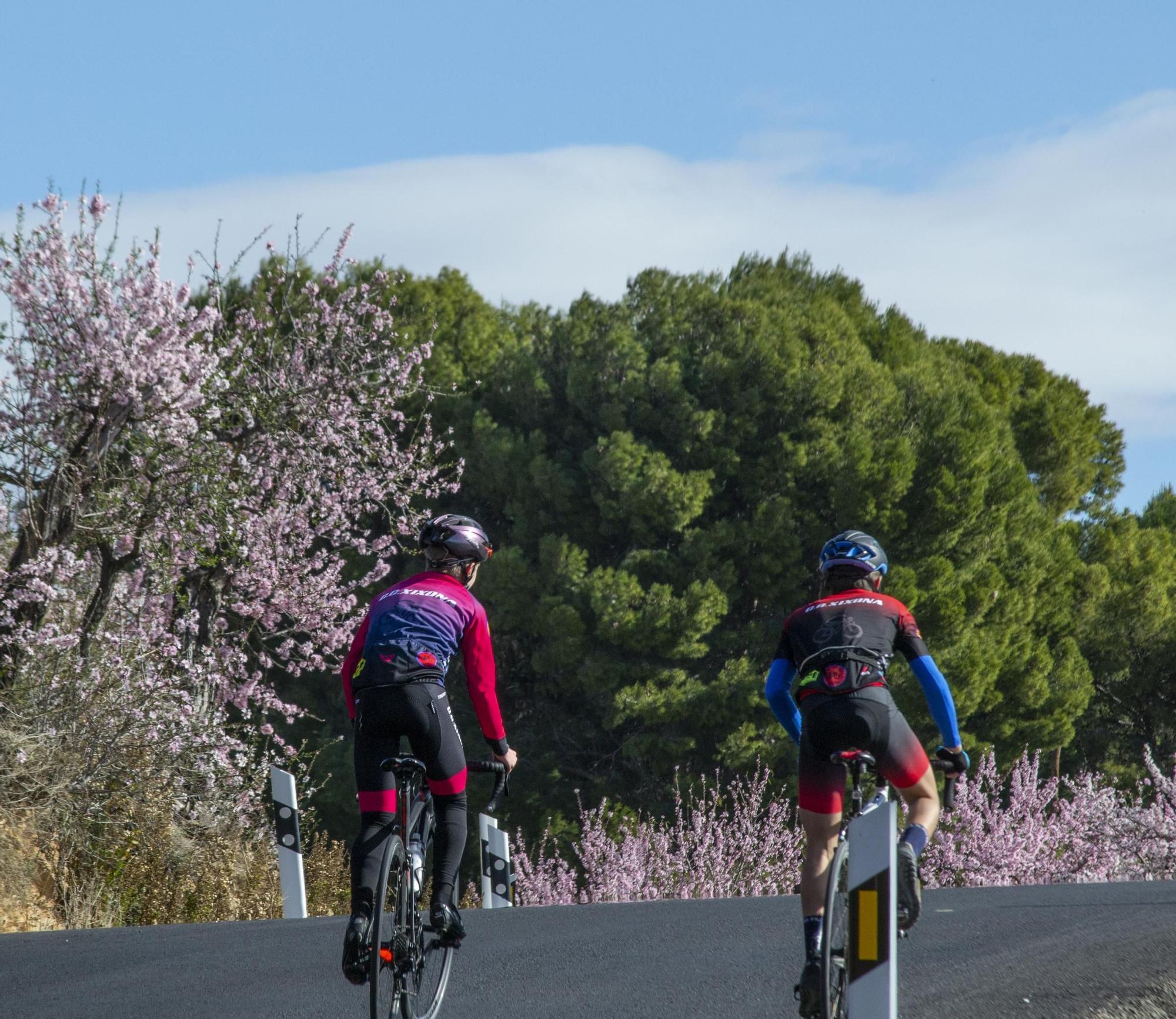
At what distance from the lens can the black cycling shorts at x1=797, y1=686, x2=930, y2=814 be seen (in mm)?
5535

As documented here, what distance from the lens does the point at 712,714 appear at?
86.7ft

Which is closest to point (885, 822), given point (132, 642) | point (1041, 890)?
point (1041, 890)

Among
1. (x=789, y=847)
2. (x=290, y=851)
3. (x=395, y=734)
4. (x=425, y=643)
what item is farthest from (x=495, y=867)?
(x=789, y=847)

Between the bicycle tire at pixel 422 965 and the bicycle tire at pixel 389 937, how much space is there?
0.03 meters

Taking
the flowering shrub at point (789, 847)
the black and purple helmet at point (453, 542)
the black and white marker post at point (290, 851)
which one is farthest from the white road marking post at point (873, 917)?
the flowering shrub at point (789, 847)

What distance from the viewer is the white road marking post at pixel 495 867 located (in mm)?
12688

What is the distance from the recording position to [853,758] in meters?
5.43

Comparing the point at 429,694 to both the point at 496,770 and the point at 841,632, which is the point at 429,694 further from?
the point at 841,632

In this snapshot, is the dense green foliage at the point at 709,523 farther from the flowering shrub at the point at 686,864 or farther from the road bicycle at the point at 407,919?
the road bicycle at the point at 407,919

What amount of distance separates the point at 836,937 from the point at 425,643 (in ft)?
6.31

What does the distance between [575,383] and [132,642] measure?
1592cm

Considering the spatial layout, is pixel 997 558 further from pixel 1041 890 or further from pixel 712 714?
pixel 1041 890

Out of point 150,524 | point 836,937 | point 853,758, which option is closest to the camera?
point 836,937

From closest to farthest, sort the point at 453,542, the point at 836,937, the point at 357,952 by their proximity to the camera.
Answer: the point at 836,937 < the point at 357,952 < the point at 453,542
